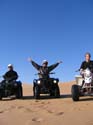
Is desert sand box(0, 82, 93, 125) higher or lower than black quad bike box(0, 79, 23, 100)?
lower

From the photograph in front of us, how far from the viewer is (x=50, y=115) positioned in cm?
1050

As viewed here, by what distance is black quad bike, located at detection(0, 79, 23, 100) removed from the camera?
17.4 metres

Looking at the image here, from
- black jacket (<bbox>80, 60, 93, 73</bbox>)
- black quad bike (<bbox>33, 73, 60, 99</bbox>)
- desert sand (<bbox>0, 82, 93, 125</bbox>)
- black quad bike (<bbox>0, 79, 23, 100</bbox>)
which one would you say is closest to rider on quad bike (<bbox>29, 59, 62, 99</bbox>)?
black quad bike (<bbox>33, 73, 60, 99</bbox>)

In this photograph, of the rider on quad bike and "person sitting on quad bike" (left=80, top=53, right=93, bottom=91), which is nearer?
"person sitting on quad bike" (left=80, top=53, right=93, bottom=91)

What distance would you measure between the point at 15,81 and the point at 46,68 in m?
1.41

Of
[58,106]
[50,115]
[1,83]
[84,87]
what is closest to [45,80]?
[1,83]

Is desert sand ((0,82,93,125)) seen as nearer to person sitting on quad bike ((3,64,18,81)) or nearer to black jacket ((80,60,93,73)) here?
black jacket ((80,60,93,73))

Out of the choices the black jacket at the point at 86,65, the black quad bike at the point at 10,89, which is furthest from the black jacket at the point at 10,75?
the black jacket at the point at 86,65

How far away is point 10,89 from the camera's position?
17.5m

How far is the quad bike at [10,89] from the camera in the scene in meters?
17.4

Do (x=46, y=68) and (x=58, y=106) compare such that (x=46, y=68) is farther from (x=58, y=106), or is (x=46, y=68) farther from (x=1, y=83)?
(x=58, y=106)

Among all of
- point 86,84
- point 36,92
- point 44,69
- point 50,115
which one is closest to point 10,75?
point 44,69

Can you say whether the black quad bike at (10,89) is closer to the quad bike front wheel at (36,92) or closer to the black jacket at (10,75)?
the black jacket at (10,75)

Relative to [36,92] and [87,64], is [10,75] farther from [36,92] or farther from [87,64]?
[87,64]
